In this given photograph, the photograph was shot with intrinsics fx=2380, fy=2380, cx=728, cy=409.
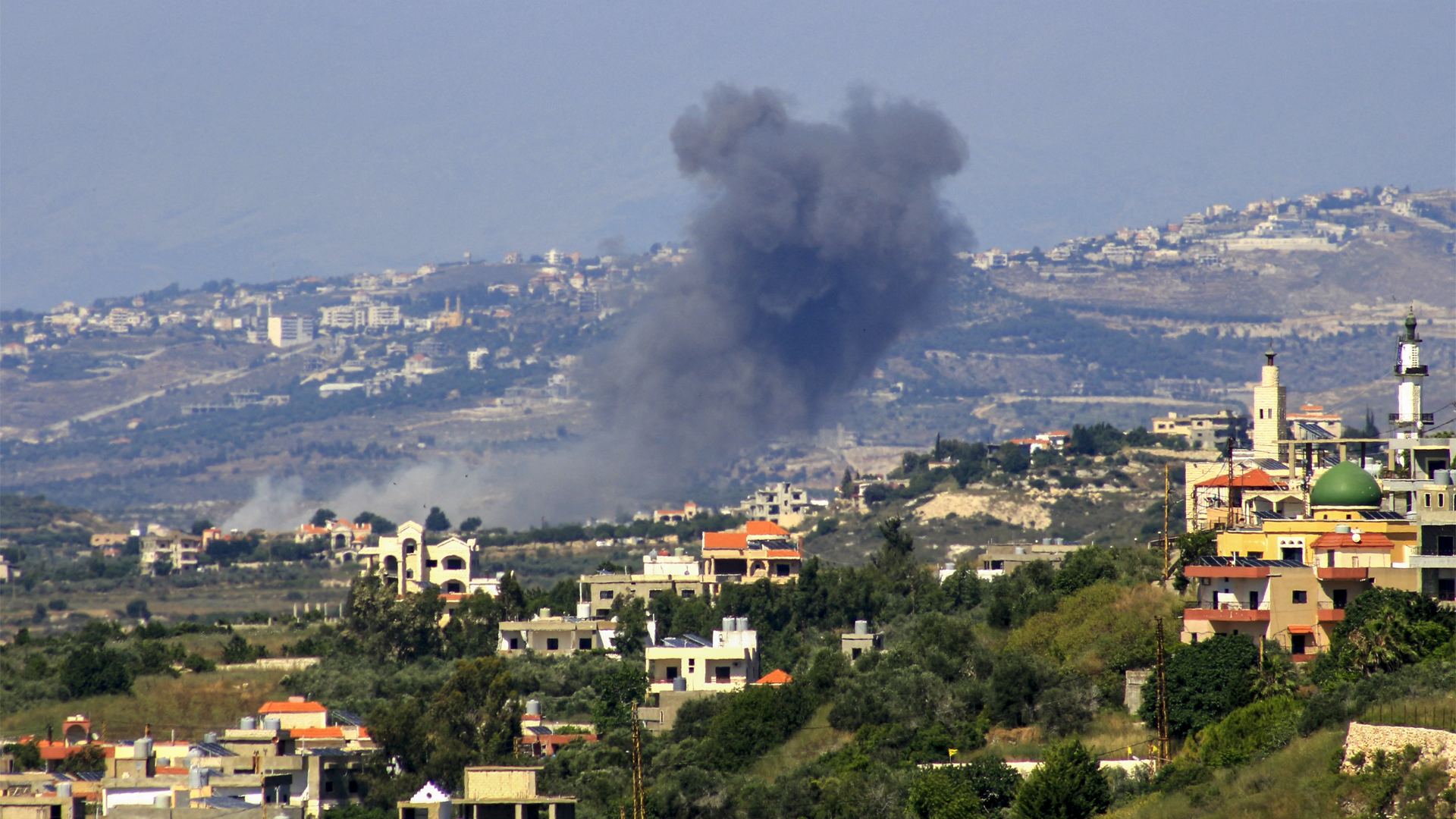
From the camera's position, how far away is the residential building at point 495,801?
3997 cm

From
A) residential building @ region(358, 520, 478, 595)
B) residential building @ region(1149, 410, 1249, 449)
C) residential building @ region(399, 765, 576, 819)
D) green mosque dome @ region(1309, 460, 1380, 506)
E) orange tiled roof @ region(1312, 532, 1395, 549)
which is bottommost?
residential building @ region(399, 765, 576, 819)

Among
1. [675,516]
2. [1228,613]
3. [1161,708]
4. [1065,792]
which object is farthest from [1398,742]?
[675,516]

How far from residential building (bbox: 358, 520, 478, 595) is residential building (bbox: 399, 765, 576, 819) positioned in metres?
39.0

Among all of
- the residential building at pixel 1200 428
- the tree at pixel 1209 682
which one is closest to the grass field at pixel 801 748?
the tree at pixel 1209 682

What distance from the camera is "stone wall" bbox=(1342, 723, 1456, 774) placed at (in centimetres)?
2867

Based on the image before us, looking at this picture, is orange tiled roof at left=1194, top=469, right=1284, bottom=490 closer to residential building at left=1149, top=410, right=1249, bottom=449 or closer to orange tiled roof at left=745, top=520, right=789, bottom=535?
orange tiled roof at left=745, top=520, right=789, bottom=535

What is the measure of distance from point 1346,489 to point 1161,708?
6.86 meters

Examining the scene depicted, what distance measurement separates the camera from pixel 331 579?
378 feet

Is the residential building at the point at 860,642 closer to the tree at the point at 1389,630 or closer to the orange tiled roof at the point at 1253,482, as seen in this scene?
the orange tiled roof at the point at 1253,482

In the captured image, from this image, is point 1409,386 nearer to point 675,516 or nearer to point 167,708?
point 167,708

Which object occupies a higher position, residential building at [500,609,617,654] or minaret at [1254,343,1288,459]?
minaret at [1254,343,1288,459]

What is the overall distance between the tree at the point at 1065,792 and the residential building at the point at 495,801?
9.21 metres

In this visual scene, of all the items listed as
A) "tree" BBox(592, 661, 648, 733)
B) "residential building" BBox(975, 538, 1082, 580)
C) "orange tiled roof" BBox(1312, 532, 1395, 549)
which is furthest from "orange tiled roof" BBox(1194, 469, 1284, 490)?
"residential building" BBox(975, 538, 1082, 580)

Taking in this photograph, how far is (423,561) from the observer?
82.0 meters
